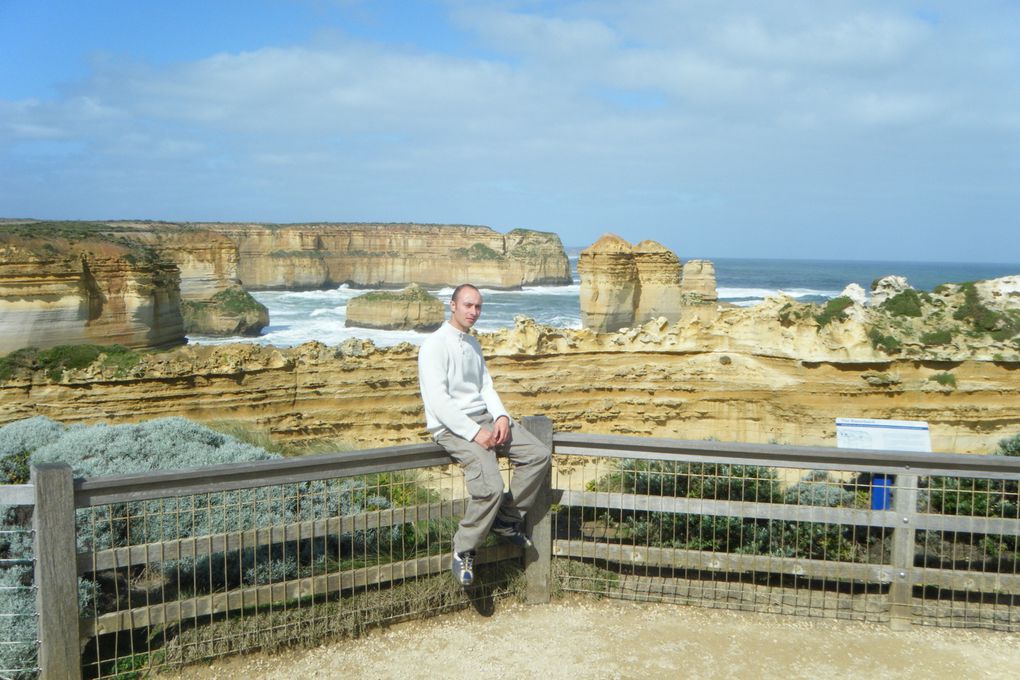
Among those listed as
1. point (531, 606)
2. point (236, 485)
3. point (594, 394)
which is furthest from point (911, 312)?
point (236, 485)

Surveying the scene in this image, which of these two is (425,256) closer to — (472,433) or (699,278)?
(699,278)

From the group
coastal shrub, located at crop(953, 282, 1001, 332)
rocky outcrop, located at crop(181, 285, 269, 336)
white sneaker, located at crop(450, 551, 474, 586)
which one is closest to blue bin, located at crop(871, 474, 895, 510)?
white sneaker, located at crop(450, 551, 474, 586)

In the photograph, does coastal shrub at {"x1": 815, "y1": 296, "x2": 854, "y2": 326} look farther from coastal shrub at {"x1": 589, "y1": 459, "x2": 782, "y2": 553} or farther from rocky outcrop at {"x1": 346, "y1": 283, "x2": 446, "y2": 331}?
rocky outcrop at {"x1": 346, "y1": 283, "x2": 446, "y2": 331}

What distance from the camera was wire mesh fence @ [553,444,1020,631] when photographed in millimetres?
4605

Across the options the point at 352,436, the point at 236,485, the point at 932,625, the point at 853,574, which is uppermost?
the point at 236,485

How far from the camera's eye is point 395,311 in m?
61.2

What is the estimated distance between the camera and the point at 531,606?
4.87 metres

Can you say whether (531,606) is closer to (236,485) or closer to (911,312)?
(236,485)

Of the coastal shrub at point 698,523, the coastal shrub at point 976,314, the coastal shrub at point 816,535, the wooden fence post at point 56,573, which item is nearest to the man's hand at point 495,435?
the coastal shrub at point 698,523

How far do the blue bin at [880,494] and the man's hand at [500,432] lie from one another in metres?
2.24

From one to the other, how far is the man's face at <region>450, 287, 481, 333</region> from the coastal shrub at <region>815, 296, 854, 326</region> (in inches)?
465

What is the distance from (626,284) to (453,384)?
32.3 meters

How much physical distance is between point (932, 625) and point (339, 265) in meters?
103

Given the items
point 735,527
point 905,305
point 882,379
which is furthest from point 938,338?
point 735,527
